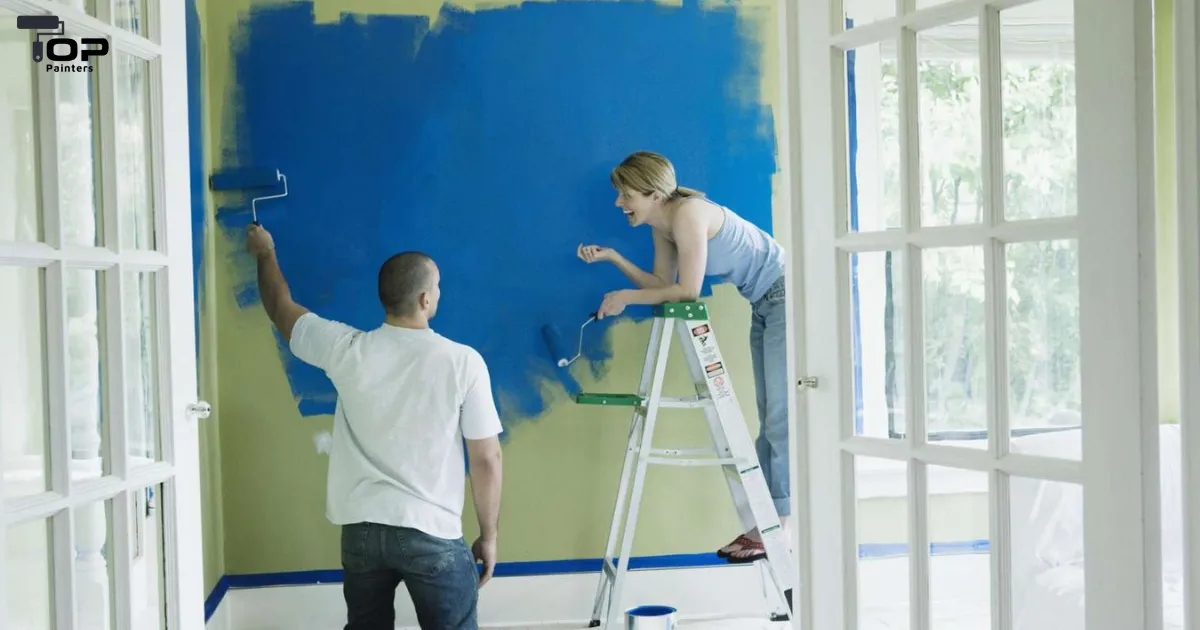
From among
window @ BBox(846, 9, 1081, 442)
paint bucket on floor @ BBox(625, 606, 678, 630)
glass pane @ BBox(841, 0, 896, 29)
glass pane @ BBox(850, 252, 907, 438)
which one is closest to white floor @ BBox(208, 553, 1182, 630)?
paint bucket on floor @ BBox(625, 606, 678, 630)

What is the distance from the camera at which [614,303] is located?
11.9 ft

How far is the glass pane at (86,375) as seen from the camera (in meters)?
1.83

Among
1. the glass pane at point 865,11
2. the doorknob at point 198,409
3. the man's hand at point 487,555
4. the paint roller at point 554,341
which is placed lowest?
the man's hand at point 487,555

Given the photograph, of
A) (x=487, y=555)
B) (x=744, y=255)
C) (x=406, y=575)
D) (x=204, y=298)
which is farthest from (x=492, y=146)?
(x=406, y=575)

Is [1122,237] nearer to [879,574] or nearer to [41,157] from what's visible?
[879,574]

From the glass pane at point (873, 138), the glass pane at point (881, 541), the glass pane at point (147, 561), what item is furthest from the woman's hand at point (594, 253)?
the glass pane at point (147, 561)

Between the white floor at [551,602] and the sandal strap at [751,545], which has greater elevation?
the sandal strap at [751,545]

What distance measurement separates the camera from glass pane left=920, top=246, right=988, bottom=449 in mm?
1952

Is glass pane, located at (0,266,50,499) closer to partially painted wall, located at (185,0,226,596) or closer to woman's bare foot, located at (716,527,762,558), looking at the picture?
partially painted wall, located at (185,0,226,596)

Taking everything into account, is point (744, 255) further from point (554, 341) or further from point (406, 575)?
point (406, 575)

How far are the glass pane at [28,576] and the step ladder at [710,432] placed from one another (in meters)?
1.95

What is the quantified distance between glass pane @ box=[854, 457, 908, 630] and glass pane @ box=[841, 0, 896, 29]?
0.86m

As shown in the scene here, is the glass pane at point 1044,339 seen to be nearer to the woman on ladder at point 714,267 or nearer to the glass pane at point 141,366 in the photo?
the glass pane at point 141,366

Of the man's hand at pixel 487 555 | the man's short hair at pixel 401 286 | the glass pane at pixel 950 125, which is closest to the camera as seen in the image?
the glass pane at pixel 950 125
